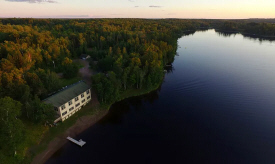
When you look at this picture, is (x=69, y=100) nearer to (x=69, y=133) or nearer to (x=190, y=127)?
(x=69, y=133)

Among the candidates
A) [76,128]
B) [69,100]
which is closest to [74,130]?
[76,128]

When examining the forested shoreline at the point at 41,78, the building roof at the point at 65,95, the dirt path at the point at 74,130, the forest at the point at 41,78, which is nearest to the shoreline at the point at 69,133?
the dirt path at the point at 74,130

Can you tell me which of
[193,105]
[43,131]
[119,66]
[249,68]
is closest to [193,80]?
[193,105]

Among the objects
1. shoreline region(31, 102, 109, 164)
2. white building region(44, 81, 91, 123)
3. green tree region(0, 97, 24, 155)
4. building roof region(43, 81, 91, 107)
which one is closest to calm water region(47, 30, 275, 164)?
shoreline region(31, 102, 109, 164)

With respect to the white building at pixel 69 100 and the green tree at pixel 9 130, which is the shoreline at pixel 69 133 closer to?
the white building at pixel 69 100

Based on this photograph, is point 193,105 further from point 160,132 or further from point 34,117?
point 34,117

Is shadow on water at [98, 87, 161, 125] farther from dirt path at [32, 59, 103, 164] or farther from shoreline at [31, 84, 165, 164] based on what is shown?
dirt path at [32, 59, 103, 164]
